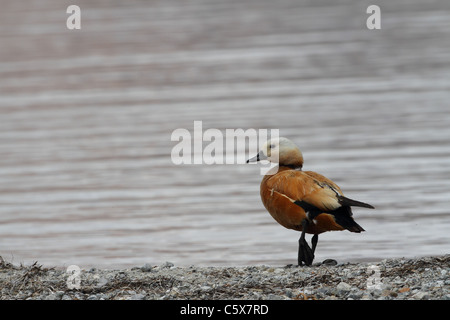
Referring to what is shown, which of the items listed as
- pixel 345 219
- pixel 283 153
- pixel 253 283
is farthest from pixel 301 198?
pixel 253 283

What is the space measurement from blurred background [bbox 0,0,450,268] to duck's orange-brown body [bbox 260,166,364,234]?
116cm

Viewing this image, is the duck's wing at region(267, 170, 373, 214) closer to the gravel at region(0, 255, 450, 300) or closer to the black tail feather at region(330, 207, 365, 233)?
the black tail feather at region(330, 207, 365, 233)

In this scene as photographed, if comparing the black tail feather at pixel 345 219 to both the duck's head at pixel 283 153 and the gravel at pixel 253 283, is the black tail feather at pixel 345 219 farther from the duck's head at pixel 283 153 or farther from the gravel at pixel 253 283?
the duck's head at pixel 283 153

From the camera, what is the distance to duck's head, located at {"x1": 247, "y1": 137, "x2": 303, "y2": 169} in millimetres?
7637

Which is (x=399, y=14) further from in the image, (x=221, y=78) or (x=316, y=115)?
(x=316, y=115)

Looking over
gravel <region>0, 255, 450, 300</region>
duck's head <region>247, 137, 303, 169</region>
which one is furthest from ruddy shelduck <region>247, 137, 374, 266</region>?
gravel <region>0, 255, 450, 300</region>

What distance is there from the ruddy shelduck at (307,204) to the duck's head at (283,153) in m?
0.17

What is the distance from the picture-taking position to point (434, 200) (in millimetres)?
9883

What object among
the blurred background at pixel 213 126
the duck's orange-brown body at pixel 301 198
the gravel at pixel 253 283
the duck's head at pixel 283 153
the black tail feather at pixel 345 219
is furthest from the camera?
the blurred background at pixel 213 126

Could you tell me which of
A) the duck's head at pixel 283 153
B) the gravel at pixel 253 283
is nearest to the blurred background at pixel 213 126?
the duck's head at pixel 283 153

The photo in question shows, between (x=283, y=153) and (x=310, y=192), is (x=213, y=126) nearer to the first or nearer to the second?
(x=283, y=153)

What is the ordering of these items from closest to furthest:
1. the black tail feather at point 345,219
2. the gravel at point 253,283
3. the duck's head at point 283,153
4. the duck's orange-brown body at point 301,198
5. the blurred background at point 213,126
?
A: 1. the gravel at point 253,283
2. the black tail feather at point 345,219
3. the duck's orange-brown body at point 301,198
4. the duck's head at point 283,153
5. the blurred background at point 213,126

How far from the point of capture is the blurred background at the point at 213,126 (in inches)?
360
